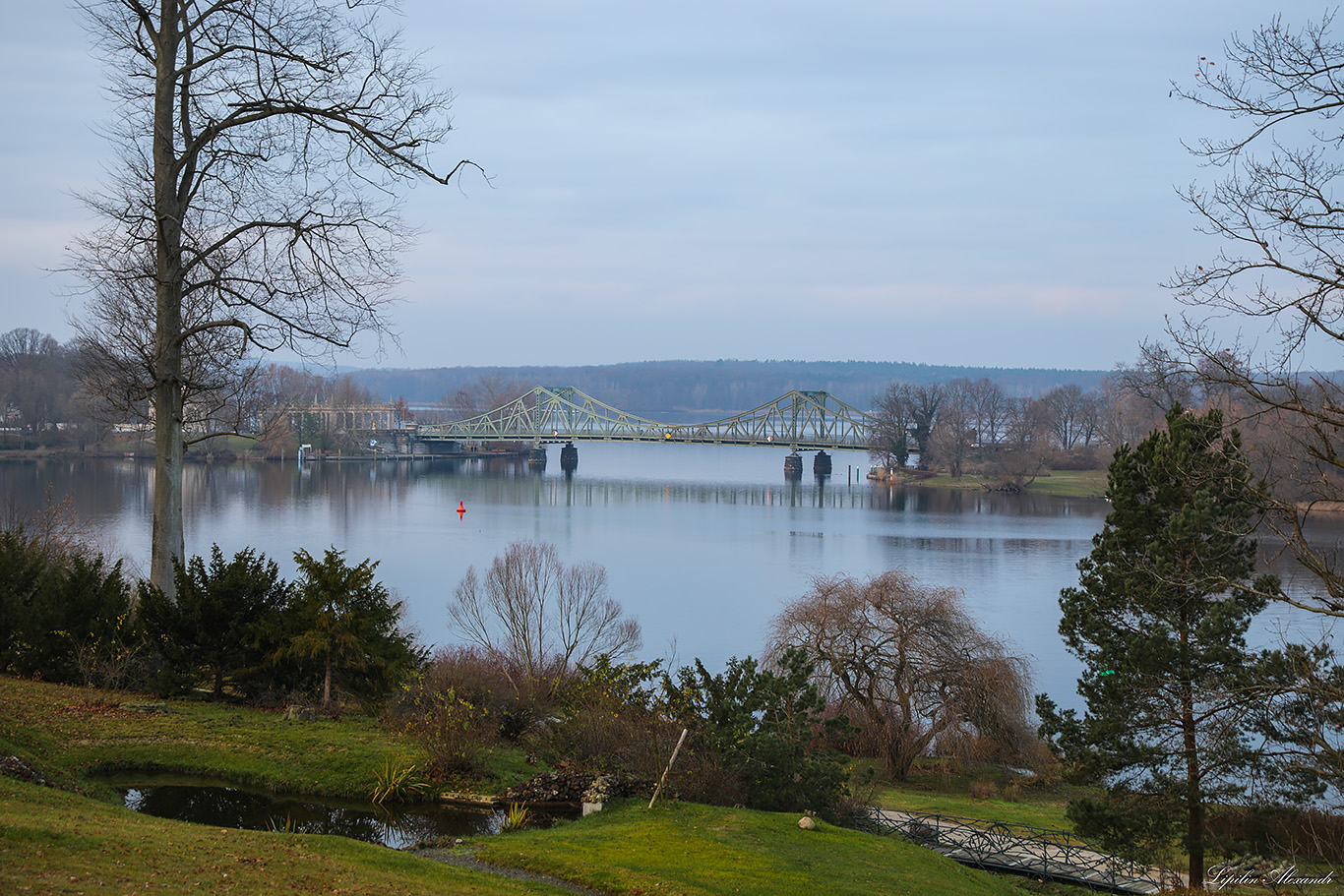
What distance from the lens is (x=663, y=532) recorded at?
164 ft

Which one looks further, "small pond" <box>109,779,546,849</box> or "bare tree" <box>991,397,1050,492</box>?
"bare tree" <box>991,397,1050,492</box>

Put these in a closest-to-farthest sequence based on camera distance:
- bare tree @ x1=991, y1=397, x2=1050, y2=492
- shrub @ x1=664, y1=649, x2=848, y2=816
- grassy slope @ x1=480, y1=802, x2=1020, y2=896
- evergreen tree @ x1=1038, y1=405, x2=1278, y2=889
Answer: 1. grassy slope @ x1=480, y1=802, x2=1020, y2=896
2. shrub @ x1=664, y1=649, x2=848, y2=816
3. evergreen tree @ x1=1038, y1=405, x2=1278, y2=889
4. bare tree @ x1=991, y1=397, x2=1050, y2=492

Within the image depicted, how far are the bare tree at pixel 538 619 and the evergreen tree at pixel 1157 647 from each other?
44.0 feet

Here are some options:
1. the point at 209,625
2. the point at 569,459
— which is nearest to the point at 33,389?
the point at 569,459

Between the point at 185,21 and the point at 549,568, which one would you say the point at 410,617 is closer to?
the point at 549,568

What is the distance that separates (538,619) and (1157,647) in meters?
18.1

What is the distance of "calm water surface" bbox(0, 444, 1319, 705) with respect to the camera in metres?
30.3

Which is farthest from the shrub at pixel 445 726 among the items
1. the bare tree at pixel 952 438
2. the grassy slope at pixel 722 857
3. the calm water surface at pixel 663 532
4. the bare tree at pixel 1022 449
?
the bare tree at pixel 952 438

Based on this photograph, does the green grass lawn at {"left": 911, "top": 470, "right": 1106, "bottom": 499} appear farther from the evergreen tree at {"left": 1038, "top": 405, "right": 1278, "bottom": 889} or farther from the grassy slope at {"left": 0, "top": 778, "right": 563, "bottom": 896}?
the grassy slope at {"left": 0, "top": 778, "right": 563, "bottom": 896}

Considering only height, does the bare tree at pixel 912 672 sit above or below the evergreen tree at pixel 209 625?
below

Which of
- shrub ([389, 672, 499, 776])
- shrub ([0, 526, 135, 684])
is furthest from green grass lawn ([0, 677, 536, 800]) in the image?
shrub ([0, 526, 135, 684])

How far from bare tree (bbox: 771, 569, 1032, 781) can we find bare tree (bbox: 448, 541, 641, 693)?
587 cm

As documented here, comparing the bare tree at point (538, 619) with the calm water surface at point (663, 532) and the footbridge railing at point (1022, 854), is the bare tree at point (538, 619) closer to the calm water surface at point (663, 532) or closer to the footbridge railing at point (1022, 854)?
the calm water surface at point (663, 532)

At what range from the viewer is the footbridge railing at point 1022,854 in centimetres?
1110
